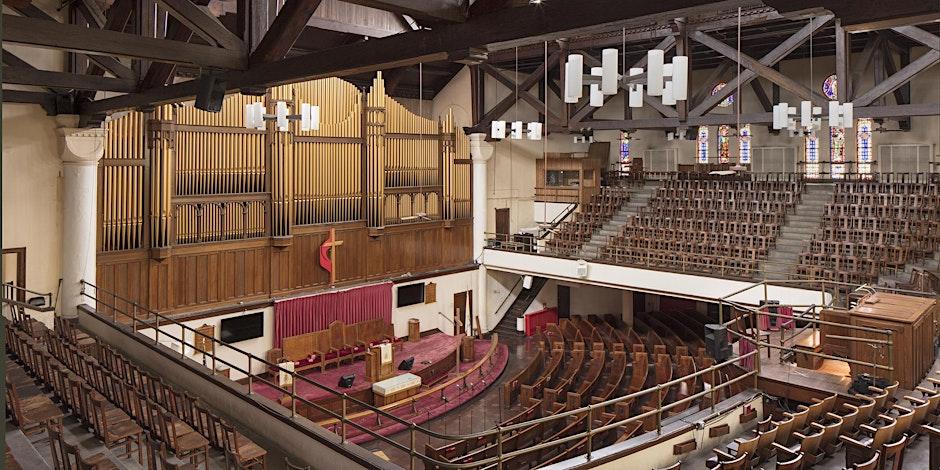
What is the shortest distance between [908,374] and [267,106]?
40.2 feet

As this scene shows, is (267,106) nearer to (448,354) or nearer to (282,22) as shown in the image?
(448,354)

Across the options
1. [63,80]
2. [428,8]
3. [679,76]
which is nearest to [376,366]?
[63,80]

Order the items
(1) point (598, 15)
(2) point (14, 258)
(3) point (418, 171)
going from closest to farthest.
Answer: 1. (1) point (598, 15)
2. (2) point (14, 258)
3. (3) point (418, 171)

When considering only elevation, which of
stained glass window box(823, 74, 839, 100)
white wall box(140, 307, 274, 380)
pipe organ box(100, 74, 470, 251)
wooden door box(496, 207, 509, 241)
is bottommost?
white wall box(140, 307, 274, 380)

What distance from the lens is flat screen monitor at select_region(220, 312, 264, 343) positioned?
45.8 feet

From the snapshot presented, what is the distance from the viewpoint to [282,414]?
23.9ft

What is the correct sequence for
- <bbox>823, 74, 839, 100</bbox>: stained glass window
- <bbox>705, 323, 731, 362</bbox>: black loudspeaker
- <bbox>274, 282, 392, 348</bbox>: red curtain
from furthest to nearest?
<bbox>823, 74, 839, 100</bbox>: stained glass window
<bbox>274, 282, 392, 348</bbox>: red curtain
<bbox>705, 323, 731, 362</bbox>: black loudspeaker

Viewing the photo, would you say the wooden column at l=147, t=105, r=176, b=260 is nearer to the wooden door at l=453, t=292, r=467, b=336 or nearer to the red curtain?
the red curtain

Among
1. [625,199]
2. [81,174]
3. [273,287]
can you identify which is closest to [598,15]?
[81,174]

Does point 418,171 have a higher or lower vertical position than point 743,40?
lower

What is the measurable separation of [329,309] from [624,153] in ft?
40.1

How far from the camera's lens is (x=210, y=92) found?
256 inches

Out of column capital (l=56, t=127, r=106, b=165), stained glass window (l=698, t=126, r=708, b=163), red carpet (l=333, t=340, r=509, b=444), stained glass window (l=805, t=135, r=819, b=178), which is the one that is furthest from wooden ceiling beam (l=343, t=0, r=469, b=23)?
stained glass window (l=698, t=126, r=708, b=163)

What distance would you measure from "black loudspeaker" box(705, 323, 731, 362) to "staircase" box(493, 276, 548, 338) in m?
10.5
